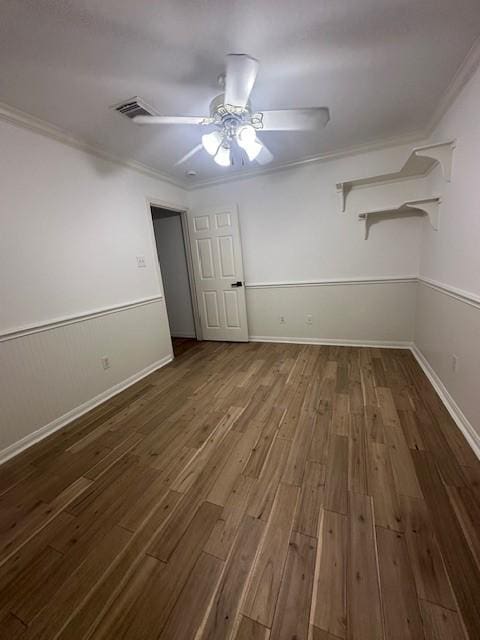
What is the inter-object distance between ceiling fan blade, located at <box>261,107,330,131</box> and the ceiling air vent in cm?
91

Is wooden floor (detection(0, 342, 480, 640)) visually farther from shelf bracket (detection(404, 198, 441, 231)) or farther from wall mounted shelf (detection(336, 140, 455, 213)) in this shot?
wall mounted shelf (detection(336, 140, 455, 213))

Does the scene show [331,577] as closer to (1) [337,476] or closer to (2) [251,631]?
(2) [251,631]

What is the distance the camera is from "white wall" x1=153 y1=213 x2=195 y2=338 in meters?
4.14

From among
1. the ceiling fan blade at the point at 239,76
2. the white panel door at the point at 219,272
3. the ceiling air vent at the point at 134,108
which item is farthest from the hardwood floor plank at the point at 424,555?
the ceiling air vent at the point at 134,108

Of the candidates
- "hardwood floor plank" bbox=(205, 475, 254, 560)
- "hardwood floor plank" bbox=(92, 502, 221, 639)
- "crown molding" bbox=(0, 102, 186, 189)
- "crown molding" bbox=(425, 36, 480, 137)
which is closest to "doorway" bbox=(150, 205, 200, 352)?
"crown molding" bbox=(0, 102, 186, 189)

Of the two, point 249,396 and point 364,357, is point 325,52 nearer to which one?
point 249,396

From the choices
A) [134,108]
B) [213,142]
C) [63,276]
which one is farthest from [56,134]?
[213,142]

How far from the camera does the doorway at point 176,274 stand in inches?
161

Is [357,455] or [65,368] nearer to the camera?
[357,455]

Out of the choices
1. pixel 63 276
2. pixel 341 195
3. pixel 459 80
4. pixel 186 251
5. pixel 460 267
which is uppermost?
pixel 459 80

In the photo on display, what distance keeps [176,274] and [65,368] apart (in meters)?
2.48

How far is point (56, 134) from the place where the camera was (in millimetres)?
2080

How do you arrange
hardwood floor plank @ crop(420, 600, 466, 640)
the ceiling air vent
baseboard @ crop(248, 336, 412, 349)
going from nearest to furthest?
hardwood floor plank @ crop(420, 600, 466, 640), the ceiling air vent, baseboard @ crop(248, 336, 412, 349)

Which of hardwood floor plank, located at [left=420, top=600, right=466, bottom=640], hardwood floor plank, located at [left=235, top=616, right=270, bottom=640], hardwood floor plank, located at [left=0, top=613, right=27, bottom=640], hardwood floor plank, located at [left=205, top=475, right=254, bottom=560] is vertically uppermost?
hardwood floor plank, located at [left=420, top=600, right=466, bottom=640]
